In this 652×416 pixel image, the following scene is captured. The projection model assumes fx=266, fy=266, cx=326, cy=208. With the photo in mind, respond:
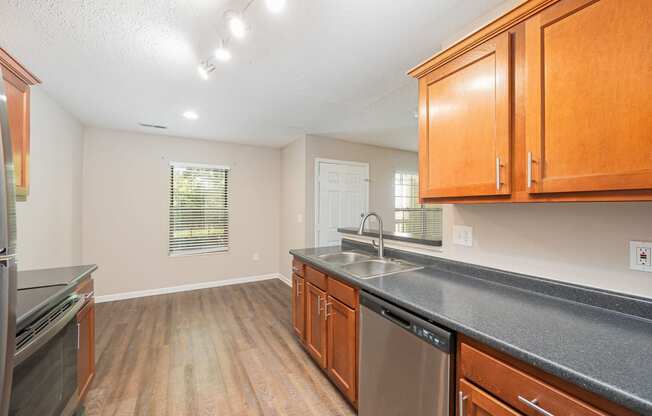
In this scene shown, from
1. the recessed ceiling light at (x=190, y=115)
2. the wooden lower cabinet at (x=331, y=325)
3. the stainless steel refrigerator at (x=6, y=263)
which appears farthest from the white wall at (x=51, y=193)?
the wooden lower cabinet at (x=331, y=325)

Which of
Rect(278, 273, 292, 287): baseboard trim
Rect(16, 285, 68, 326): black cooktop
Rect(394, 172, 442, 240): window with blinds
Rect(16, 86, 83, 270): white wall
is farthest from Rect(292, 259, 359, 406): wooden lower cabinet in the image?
Rect(394, 172, 442, 240): window with blinds

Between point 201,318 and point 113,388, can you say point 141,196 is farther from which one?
point 113,388

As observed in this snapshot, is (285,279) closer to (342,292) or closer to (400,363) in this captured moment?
(342,292)

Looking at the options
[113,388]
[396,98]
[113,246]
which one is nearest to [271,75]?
[396,98]

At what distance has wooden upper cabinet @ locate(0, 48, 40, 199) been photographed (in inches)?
55.2

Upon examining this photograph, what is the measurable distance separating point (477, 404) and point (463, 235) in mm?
985

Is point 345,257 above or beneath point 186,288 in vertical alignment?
above

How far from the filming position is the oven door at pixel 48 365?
3.42ft

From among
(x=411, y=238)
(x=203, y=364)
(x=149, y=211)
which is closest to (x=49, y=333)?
(x=203, y=364)

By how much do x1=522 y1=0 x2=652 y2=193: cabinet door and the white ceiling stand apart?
2.35 feet

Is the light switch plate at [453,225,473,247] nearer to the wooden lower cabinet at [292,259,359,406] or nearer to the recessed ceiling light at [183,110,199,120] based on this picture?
the wooden lower cabinet at [292,259,359,406]

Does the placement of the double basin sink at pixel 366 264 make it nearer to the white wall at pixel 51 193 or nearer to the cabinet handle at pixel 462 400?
the cabinet handle at pixel 462 400

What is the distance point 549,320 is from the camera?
1.04 metres

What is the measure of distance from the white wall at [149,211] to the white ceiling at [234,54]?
0.66 m
